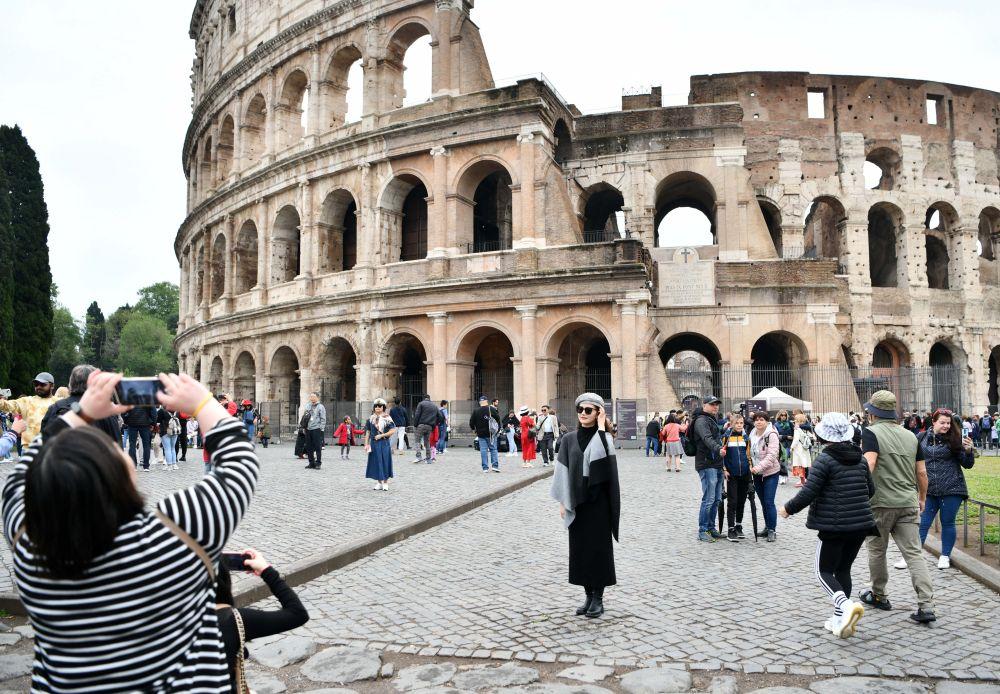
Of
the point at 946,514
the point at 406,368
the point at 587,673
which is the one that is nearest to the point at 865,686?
the point at 587,673

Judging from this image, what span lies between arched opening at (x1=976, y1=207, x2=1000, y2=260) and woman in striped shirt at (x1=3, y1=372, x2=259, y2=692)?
35575 mm

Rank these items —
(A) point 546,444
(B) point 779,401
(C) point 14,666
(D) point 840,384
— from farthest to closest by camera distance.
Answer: (D) point 840,384, (B) point 779,401, (A) point 546,444, (C) point 14,666

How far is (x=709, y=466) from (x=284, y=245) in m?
23.9

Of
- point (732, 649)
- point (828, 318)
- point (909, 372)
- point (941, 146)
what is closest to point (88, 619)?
point (732, 649)

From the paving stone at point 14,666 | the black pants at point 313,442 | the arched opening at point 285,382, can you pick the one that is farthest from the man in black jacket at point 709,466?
the arched opening at point 285,382

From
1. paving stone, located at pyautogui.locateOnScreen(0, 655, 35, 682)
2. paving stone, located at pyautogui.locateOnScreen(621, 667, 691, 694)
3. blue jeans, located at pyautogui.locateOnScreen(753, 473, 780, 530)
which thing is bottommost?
paving stone, located at pyautogui.locateOnScreen(621, 667, 691, 694)

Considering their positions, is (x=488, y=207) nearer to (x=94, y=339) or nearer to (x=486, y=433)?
(x=486, y=433)

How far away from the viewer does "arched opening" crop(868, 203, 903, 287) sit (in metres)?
29.4

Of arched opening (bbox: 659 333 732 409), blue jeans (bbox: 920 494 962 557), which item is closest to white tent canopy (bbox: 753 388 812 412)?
arched opening (bbox: 659 333 732 409)

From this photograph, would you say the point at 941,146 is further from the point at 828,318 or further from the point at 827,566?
the point at 827,566

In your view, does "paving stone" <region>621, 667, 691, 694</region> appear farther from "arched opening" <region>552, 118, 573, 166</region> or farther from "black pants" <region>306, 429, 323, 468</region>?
"arched opening" <region>552, 118, 573, 166</region>

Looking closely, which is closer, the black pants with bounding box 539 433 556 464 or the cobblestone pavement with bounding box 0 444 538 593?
the cobblestone pavement with bounding box 0 444 538 593

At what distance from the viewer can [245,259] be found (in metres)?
30.7

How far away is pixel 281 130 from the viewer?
93.0 feet
